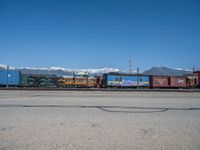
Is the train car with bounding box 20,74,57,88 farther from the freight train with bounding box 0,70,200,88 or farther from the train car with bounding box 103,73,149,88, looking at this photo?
the train car with bounding box 103,73,149,88

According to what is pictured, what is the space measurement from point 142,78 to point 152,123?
Result: 4467 cm

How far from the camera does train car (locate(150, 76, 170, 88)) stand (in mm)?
52594

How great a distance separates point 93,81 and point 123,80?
7.38 m

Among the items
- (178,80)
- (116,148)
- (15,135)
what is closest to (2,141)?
(15,135)

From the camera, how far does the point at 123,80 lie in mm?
50562

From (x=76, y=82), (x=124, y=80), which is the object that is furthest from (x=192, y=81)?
(x=76, y=82)

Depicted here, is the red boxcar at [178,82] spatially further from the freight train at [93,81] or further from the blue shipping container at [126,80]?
the blue shipping container at [126,80]

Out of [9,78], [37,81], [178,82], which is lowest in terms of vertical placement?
[178,82]

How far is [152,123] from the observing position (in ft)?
26.5

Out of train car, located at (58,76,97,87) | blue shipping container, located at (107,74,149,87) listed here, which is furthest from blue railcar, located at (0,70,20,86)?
blue shipping container, located at (107,74,149,87)

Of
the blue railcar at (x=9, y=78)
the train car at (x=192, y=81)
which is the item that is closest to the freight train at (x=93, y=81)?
the blue railcar at (x=9, y=78)

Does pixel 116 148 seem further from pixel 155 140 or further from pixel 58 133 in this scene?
pixel 58 133

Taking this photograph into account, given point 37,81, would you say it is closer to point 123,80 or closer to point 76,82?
point 76,82

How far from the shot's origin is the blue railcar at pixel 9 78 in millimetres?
45375
